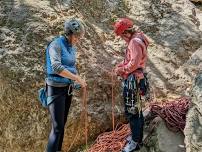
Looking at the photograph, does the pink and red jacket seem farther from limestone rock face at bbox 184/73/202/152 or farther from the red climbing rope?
the red climbing rope

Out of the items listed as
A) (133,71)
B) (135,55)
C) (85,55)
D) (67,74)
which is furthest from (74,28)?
(85,55)

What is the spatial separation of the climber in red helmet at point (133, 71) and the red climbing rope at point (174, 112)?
1.54 feet

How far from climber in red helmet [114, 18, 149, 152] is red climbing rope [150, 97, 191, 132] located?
0.47 metres

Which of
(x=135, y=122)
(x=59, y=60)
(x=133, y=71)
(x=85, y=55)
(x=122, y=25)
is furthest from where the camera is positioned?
(x=85, y=55)

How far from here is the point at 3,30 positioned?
22.2 ft

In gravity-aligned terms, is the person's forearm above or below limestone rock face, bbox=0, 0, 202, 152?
above

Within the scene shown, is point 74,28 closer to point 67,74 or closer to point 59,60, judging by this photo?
point 59,60

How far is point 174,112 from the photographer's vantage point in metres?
6.06

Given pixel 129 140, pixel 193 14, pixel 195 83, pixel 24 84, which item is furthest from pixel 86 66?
pixel 193 14

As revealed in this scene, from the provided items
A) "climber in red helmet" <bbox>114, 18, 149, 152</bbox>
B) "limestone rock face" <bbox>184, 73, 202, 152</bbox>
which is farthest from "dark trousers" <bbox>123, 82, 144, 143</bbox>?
"limestone rock face" <bbox>184, 73, 202, 152</bbox>

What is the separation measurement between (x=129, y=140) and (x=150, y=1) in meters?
3.30

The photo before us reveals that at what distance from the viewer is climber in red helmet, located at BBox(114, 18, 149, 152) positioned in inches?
208

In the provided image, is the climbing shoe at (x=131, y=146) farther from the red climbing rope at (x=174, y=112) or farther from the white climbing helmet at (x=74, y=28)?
the white climbing helmet at (x=74, y=28)

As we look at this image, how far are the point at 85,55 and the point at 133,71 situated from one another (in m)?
1.56
